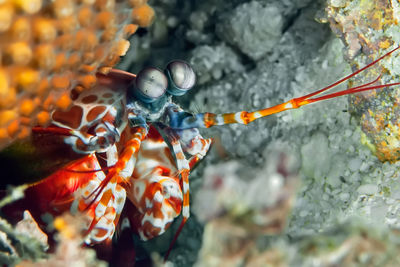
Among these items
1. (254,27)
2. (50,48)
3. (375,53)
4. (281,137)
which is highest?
(50,48)

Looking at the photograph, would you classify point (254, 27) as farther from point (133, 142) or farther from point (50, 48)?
point (50, 48)

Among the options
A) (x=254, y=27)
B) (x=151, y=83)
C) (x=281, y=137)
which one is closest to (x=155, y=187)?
(x=151, y=83)

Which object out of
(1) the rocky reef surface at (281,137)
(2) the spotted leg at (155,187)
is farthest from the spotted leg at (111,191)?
(1) the rocky reef surface at (281,137)

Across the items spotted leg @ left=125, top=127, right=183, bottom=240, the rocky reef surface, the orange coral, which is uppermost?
the orange coral

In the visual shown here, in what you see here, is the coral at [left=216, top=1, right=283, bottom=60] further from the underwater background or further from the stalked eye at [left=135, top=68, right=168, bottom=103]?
the stalked eye at [left=135, top=68, right=168, bottom=103]

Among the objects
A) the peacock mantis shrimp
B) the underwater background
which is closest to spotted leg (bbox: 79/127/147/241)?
the peacock mantis shrimp

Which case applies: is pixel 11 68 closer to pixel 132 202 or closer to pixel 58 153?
pixel 58 153
